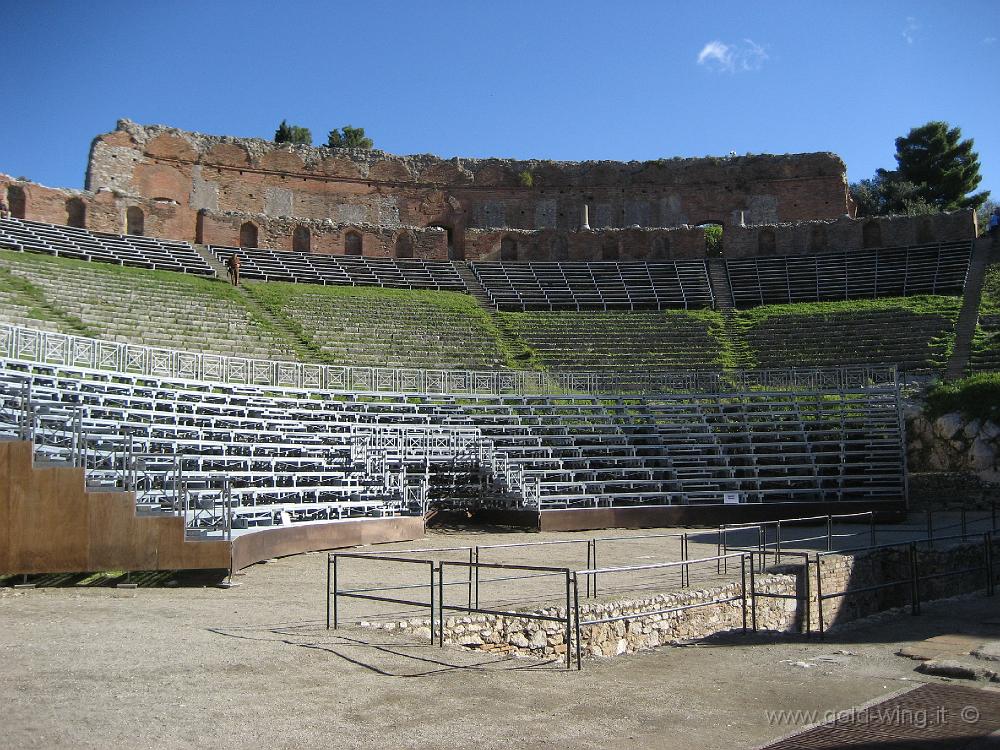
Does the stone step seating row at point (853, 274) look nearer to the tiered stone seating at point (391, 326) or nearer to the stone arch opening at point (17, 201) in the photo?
the tiered stone seating at point (391, 326)

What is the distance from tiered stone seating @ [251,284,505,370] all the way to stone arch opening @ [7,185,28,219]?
1034 cm

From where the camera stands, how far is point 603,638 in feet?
31.1

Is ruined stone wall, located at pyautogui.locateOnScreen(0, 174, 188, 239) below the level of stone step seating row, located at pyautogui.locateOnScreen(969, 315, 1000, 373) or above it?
above

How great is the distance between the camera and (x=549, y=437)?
838 inches

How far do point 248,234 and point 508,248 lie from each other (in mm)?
11647

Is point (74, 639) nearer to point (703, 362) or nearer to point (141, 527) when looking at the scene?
point (141, 527)

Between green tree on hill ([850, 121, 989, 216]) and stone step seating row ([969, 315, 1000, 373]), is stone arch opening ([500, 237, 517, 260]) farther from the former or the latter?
green tree on hill ([850, 121, 989, 216])

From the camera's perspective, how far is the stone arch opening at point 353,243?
40.7m

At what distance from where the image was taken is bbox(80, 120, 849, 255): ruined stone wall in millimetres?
43938

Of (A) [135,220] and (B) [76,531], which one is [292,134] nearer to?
(A) [135,220]

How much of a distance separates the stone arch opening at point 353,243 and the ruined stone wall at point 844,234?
53.7 feet

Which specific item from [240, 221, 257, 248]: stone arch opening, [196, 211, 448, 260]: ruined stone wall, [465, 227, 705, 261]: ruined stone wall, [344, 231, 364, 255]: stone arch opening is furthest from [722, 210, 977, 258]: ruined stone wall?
[240, 221, 257, 248]: stone arch opening

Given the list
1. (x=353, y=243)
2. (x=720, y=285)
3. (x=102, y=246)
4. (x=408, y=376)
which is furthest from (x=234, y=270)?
(x=720, y=285)

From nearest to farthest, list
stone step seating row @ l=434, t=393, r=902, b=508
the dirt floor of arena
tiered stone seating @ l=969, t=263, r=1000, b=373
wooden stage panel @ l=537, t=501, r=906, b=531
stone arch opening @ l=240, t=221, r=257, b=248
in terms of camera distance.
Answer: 1. the dirt floor of arena
2. wooden stage panel @ l=537, t=501, r=906, b=531
3. stone step seating row @ l=434, t=393, r=902, b=508
4. tiered stone seating @ l=969, t=263, r=1000, b=373
5. stone arch opening @ l=240, t=221, r=257, b=248
